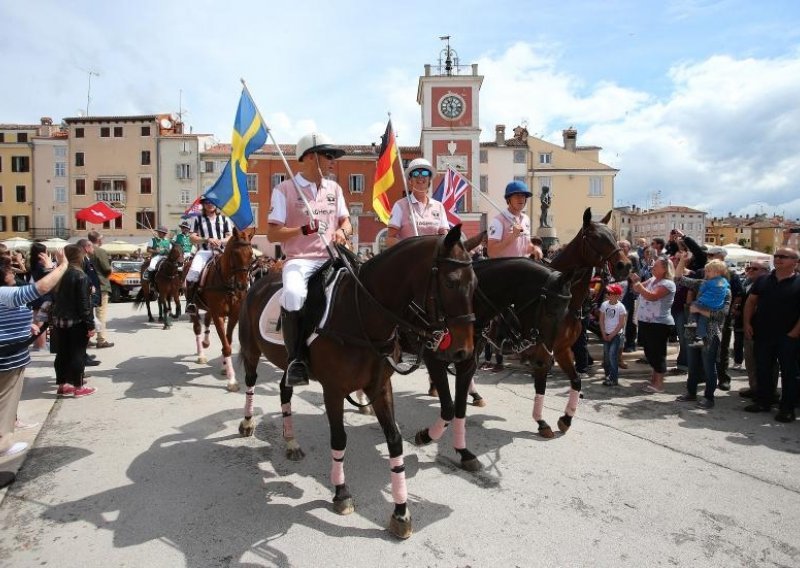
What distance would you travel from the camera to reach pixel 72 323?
6301 millimetres

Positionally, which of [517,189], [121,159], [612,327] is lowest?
[612,327]

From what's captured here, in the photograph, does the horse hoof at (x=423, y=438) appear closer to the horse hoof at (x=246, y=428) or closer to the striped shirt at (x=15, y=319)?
the horse hoof at (x=246, y=428)

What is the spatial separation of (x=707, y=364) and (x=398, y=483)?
208 inches

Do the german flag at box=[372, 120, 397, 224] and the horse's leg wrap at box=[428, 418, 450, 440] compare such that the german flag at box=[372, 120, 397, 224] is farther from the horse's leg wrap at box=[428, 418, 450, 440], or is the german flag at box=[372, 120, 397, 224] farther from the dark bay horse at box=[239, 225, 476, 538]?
the dark bay horse at box=[239, 225, 476, 538]

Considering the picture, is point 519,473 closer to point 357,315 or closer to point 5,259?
point 357,315

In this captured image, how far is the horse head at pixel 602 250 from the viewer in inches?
197

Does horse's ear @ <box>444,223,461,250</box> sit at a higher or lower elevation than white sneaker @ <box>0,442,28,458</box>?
higher

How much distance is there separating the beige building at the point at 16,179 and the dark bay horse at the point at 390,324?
191ft

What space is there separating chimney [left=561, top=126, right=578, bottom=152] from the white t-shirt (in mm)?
51372

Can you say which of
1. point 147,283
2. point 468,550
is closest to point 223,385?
point 468,550

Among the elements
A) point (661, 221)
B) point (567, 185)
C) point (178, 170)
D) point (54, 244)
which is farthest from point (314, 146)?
point (661, 221)

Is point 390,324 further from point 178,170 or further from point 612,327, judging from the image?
point 178,170

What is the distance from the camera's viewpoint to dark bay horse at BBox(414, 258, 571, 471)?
4.67 metres

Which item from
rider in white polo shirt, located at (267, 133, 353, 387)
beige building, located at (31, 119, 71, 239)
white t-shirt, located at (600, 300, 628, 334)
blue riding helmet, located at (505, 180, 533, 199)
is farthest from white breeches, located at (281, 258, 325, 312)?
beige building, located at (31, 119, 71, 239)
